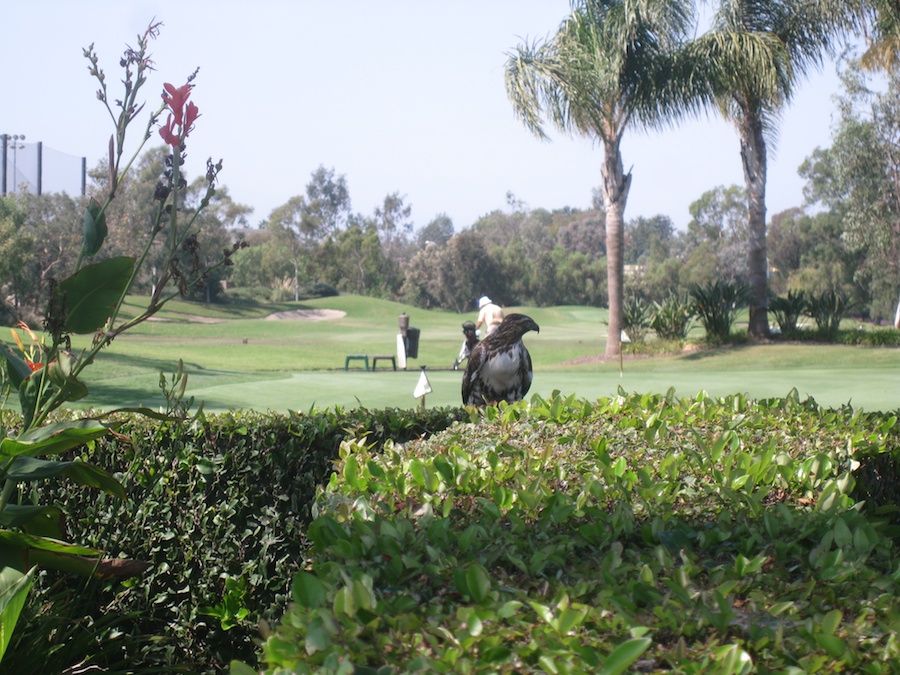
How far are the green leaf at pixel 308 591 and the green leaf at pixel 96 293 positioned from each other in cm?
198

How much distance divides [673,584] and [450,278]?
207 feet

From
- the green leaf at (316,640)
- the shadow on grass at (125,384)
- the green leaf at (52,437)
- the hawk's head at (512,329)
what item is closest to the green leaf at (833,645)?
the green leaf at (316,640)

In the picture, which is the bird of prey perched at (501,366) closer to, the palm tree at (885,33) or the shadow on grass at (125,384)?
the shadow on grass at (125,384)

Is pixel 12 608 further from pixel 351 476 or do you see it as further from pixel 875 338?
pixel 875 338

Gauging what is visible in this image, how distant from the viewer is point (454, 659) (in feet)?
5.33

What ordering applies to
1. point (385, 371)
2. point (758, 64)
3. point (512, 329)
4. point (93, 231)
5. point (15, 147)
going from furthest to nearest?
point (15, 147) < point (758, 64) < point (385, 371) < point (512, 329) < point (93, 231)

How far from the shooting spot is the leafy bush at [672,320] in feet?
76.6

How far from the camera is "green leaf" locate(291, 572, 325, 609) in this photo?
191 centimetres

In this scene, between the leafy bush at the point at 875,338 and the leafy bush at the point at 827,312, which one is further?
the leafy bush at the point at 827,312

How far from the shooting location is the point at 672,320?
2342 cm

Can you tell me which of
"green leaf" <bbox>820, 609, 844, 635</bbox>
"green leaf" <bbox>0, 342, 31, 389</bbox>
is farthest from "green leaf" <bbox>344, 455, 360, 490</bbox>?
"green leaf" <bbox>820, 609, 844, 635</bbox>

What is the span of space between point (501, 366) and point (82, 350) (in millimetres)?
3106

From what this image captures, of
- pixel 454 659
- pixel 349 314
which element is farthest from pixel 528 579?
pixel 349 314

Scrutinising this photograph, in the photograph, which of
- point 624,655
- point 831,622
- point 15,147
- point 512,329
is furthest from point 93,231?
point 15,147
